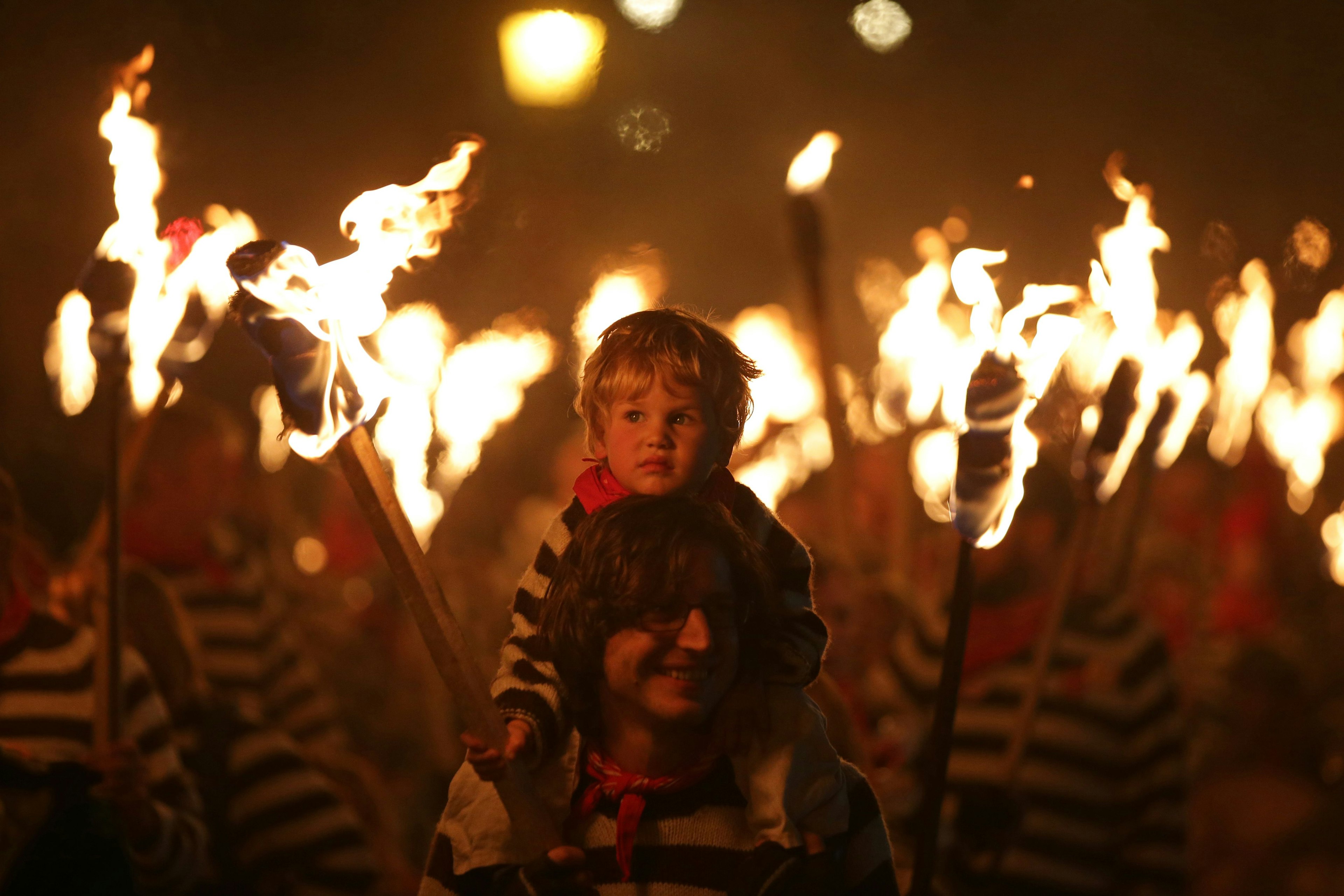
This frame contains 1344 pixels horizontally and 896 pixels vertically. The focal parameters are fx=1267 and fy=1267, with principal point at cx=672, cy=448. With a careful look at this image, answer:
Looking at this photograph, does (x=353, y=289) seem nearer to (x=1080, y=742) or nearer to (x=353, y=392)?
(x=353, y=392)

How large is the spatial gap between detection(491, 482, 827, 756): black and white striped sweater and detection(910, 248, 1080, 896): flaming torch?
1.00 feet

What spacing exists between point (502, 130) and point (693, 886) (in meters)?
10.5

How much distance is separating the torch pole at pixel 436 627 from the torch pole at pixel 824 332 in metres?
2.30

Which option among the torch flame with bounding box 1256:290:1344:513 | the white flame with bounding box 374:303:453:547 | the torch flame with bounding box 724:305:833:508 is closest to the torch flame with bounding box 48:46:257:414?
the white flame with bounding box 374:303:453:547

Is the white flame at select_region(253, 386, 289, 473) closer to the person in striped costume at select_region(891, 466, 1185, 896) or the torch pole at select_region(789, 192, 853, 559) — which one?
the torch pole at select_region(789, 192, 853, 559)

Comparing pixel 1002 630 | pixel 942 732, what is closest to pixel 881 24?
pixel 1002 630

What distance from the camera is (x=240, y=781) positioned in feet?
13.4

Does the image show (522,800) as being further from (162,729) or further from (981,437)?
(162,729)

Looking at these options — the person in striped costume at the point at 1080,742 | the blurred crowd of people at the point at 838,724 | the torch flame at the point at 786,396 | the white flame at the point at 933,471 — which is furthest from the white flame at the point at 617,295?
the person in striped costume at the point at 1080,742

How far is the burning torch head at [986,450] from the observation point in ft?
7.47

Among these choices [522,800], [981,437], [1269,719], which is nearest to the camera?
[522,800]

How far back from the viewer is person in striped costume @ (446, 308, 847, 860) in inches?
81.5

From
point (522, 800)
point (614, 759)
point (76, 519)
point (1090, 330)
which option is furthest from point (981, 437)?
point (1090, 330)

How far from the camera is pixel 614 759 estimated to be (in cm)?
213
